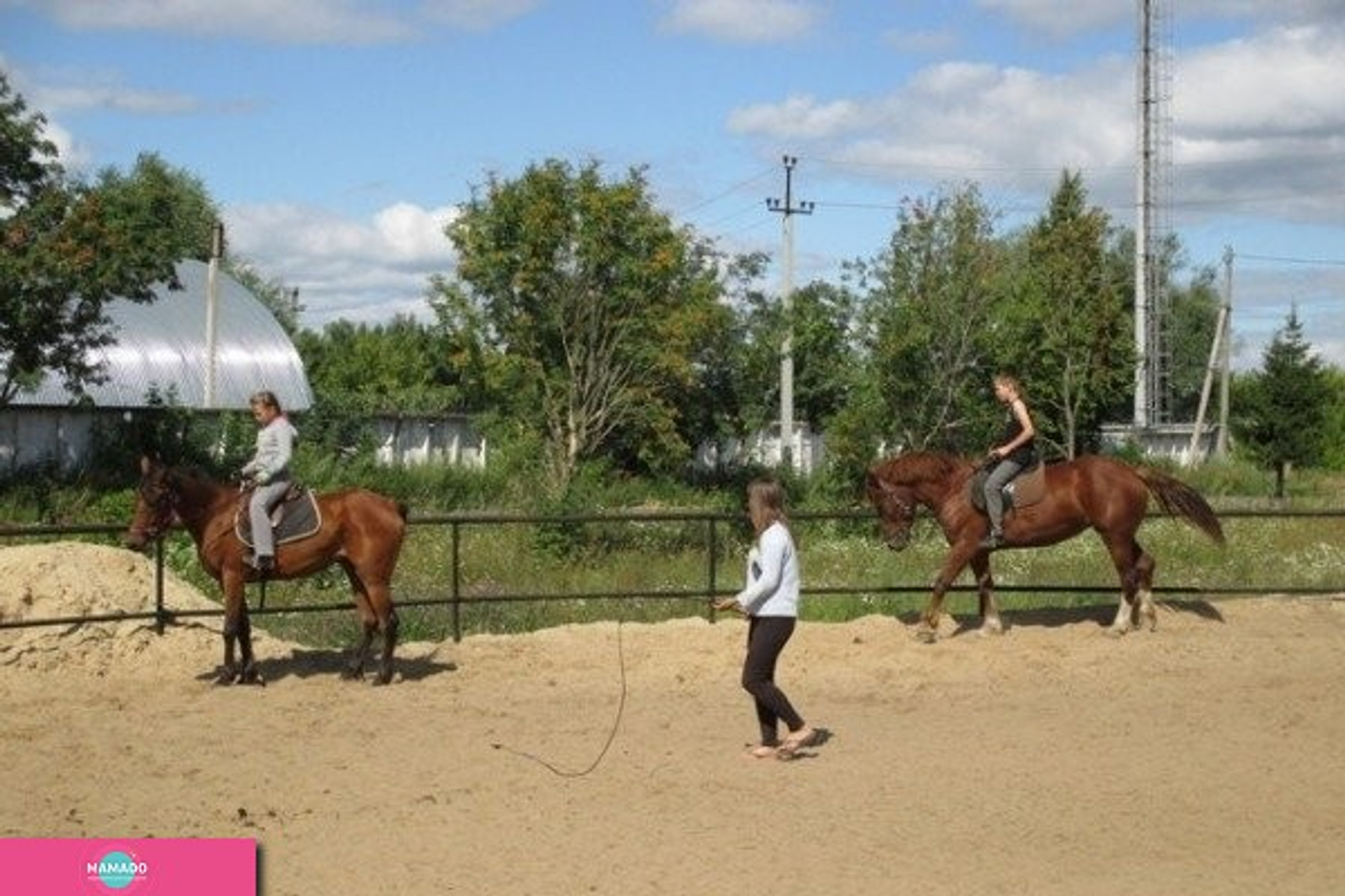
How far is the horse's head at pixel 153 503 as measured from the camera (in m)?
13.4

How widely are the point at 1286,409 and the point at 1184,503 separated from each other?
1459 inches

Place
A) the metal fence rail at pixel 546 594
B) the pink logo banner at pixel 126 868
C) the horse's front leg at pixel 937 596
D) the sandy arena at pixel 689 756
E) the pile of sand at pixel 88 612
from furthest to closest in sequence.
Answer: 1. the horse's front leg at pixel 937 596
2. the metal fence rail at pixel 546 594
3. the pile of sand at pixel 88 612
4. the sandy arena at pixel 689 756
5. the pink logo banner at pixel 126 868

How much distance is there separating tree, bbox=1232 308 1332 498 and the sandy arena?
117ft

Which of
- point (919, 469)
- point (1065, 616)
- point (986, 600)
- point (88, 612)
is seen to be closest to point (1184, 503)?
point (1065, 616)

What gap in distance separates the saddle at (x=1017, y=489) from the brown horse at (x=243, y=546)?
16.7ft

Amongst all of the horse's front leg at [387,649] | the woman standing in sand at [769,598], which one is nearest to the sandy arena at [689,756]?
the horse's front leg at [387,649]

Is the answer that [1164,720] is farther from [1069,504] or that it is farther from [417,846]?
[417,846]

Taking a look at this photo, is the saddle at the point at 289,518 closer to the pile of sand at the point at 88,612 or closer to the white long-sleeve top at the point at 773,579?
the pile of sand at the point at 88,612

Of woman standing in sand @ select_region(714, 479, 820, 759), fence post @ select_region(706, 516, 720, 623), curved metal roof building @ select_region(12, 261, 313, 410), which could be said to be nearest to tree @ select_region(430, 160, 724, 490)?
curved metal roof building @ select_region(12, 261, 313, 410)

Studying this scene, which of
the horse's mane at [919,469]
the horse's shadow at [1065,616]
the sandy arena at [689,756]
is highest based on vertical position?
the horse's mane at [919,469]

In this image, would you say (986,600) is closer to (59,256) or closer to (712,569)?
(712,569)

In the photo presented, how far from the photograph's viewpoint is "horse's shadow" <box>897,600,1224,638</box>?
16469 mm

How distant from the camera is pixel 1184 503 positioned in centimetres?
1633

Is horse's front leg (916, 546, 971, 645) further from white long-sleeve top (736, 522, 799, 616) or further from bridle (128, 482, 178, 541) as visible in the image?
bridle (128, 482, 178, 541)
